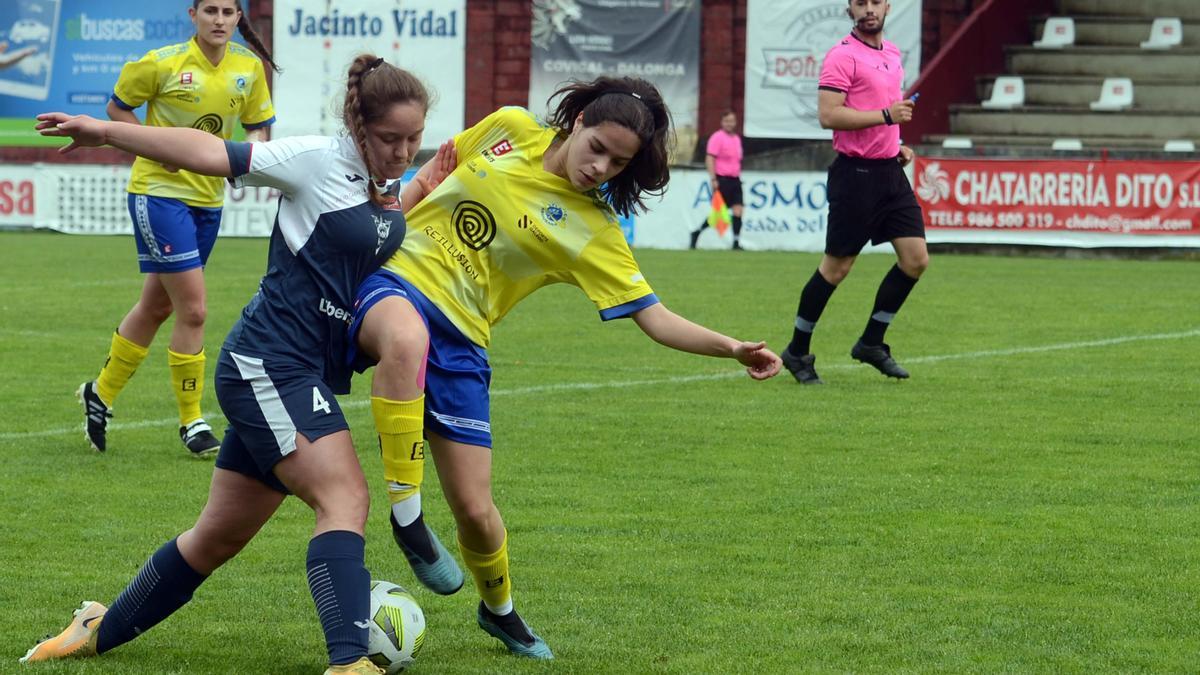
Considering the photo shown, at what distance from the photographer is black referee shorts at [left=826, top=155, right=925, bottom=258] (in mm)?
10359

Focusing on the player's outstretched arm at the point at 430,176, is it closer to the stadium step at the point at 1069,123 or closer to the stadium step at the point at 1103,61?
the stadium step at the point at 1069,123

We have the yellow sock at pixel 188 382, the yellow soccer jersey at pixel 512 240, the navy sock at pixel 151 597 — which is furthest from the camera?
the yellow sock at pixel 188 382

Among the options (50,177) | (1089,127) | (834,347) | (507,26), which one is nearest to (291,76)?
(507,26)

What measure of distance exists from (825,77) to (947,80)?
16909mm

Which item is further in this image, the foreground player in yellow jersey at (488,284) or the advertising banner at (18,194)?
the advertising banner at (18,194)

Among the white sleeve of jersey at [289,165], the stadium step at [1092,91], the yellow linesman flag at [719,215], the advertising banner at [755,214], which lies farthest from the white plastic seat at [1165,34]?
the white sleeve of jersey at [289,165]

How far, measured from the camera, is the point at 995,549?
594cm

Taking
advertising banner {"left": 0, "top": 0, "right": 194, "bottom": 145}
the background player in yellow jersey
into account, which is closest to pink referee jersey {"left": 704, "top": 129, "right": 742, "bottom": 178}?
advertising banner {"left": 0, "top": 0, "right": 194, "bottom": 145}

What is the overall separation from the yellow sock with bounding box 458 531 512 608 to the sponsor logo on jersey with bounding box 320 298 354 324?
0.66 m

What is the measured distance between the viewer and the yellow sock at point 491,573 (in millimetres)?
4637

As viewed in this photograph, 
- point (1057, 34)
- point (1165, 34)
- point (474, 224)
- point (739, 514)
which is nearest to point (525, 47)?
point (1057, 34)

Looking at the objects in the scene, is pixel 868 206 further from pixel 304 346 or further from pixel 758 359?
pixel 304 346

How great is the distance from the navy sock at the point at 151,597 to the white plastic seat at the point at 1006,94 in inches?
913

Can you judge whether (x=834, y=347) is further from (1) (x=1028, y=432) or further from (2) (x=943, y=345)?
(1) (x=1028, y=432)
